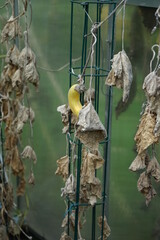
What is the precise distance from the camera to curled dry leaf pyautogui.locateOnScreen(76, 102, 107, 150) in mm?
1867

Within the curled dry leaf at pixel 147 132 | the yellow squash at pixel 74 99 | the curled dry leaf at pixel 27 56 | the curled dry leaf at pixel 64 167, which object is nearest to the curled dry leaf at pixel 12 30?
the curled dry leaf at pixel 27 56

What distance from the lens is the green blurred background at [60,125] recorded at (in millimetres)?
3092

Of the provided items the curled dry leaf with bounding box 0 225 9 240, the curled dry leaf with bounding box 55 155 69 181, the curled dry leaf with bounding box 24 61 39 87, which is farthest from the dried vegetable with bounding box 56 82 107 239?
the curled dry leaf with bounding box 0 225 9 240

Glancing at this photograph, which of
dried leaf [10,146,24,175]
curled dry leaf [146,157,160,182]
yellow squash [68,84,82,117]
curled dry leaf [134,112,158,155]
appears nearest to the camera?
curled dry leaf [134,112,158,155]

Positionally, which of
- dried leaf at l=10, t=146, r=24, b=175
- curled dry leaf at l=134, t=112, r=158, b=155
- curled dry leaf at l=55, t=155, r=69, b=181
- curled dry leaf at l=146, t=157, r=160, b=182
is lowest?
dried leaf at l=10, t=146, r=24, b=175

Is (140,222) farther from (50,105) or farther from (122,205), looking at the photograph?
(50,105)

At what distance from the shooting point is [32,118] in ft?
10.7

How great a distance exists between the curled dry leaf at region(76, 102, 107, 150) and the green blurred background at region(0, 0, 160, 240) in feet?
3.97

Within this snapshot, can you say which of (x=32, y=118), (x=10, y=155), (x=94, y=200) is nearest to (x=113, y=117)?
(x=32, y=118)

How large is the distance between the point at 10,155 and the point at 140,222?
3.26 ft

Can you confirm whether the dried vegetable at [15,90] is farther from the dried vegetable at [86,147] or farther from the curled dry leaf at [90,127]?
the curled dry leaf at [90,127]

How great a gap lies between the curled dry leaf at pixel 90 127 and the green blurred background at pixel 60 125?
121 centimetres

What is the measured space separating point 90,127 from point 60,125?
2030 mm

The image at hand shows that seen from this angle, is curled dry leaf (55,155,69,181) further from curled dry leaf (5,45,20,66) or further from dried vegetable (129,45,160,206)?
curled dry leaf (5,45,20,66)
